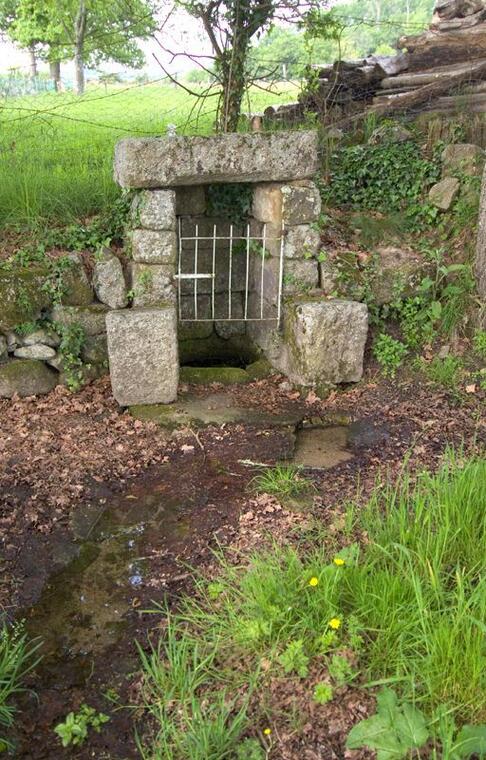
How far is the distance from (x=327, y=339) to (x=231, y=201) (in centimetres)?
167

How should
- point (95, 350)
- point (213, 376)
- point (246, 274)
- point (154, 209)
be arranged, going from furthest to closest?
1. point (246, 274)
2. point (213, 376)
3. point (95, 350)
4. point (154, 209)

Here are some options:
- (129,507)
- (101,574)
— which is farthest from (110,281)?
(101,574)

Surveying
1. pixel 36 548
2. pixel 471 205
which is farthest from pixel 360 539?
pixel 471 205

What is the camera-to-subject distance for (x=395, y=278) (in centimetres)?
539

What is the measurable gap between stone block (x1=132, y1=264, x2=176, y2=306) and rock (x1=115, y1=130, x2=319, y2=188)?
2.05 ft

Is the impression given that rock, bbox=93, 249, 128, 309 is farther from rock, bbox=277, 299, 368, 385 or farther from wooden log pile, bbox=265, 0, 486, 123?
wooden log pile, bbox=265, 0, 486, 123

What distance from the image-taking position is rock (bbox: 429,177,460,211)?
5652 millimetres

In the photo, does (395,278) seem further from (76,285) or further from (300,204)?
(76,285)

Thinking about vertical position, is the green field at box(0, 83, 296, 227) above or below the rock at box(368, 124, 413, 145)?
below

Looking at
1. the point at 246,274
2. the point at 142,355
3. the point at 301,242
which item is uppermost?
the point at 301,242

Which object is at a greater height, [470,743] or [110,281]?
[110,281]

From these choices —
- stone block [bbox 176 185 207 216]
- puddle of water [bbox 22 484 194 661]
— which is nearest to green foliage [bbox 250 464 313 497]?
puddle of water [bbox 22 484 194 661]

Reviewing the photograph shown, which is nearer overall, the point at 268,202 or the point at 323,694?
the point at 323,694

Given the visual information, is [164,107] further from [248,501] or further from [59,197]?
[248,501]
